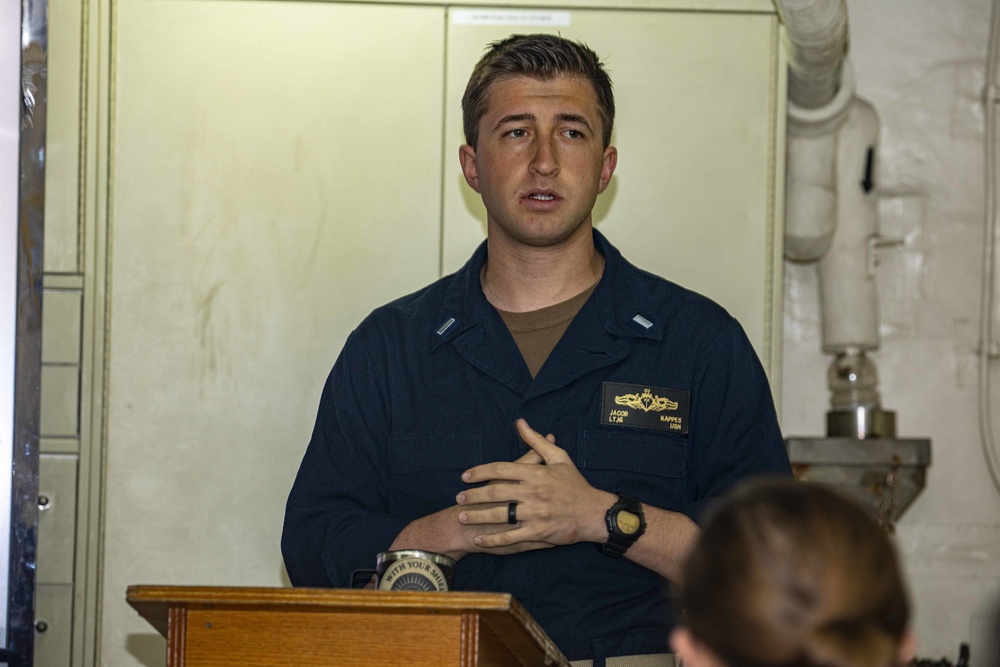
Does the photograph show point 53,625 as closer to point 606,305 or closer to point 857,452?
point 606,305

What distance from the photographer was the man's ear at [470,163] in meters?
2.43

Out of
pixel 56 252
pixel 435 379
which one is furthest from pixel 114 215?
pixel 435 379

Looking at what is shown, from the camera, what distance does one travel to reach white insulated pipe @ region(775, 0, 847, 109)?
269 centimetres

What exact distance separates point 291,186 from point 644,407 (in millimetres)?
1124

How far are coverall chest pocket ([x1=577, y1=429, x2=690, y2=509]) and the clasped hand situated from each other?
0.69 ft

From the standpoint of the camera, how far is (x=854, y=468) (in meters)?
3.13

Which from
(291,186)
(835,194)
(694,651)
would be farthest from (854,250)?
(694,651)

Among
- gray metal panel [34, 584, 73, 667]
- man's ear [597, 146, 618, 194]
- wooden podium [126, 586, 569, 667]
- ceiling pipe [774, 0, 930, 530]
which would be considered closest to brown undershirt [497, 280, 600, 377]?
man's ear [597, 146, 618, 194]

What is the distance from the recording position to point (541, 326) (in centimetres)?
229

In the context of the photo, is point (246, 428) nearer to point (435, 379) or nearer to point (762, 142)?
point (435, 379)

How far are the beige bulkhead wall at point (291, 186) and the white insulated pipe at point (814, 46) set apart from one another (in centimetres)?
9

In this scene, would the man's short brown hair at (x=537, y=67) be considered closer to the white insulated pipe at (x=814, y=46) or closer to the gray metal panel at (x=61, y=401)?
the white insulated pipe at (x=814, y=46)

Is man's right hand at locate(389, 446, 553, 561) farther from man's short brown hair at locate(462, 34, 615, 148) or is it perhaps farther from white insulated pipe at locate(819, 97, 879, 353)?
white insulated pipe at locate(819, 97, 879, 353)

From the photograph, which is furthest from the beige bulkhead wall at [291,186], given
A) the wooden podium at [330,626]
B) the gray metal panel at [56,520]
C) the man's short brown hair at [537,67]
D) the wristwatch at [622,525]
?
the wooden podium at [330,626]
